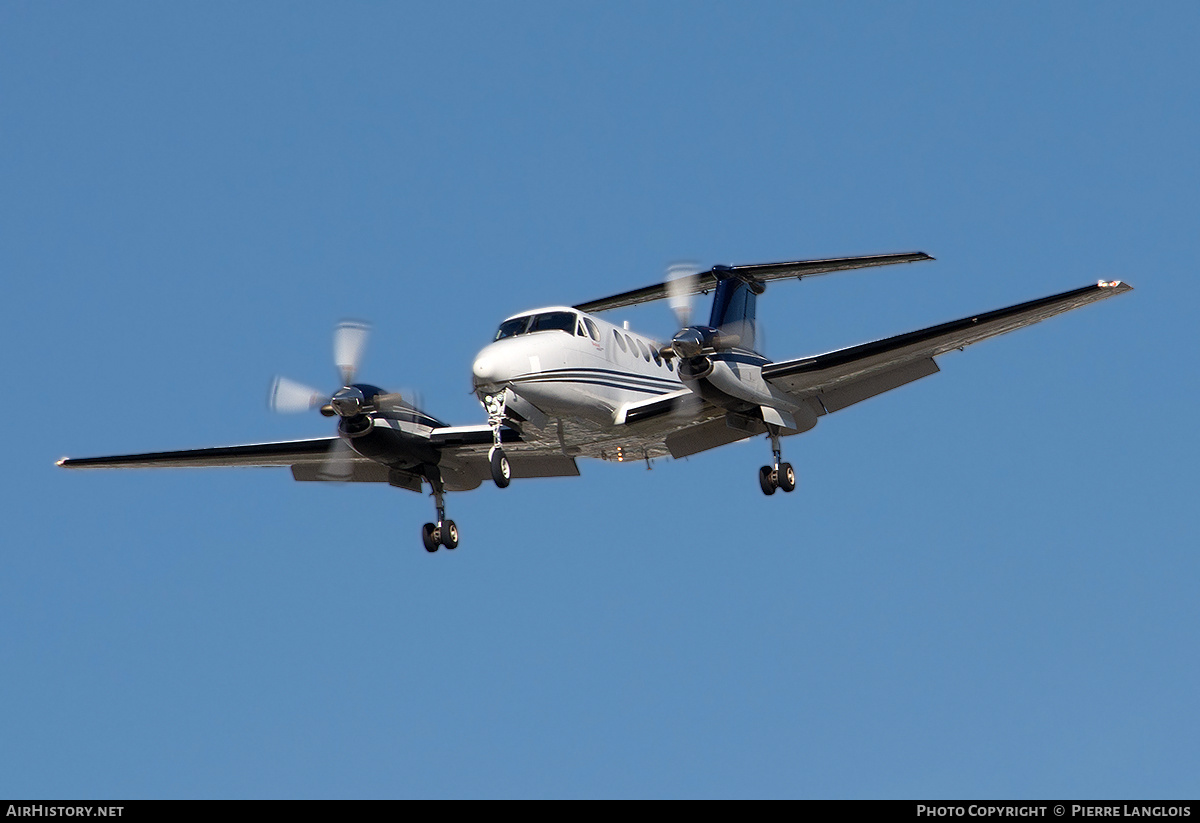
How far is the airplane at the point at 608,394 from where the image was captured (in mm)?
22078

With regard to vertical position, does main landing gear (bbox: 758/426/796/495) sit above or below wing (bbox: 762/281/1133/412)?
below

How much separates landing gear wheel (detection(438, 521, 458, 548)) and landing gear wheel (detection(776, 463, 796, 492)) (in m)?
5.85

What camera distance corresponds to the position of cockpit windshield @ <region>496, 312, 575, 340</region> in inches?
878

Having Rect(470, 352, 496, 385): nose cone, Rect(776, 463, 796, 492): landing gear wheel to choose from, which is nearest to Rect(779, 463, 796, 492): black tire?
Rect(776, 463, 796, 492): landing gear wheel

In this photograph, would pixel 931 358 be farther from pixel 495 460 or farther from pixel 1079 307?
pixel 495 460

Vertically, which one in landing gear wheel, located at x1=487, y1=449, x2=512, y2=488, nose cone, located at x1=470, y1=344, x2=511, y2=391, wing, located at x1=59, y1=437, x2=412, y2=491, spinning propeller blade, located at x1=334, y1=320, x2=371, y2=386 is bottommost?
landing gear wheel, located at x1=487, y1=449, x2=512, y2=488

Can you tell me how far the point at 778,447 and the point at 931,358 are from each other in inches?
117

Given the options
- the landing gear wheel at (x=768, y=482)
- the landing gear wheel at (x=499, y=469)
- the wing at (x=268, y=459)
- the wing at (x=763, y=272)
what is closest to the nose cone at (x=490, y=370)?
the landing gear wheel at (x=499, y=469)

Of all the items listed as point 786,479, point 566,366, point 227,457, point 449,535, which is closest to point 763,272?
point 786,479

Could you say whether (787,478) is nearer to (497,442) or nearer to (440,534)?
(497,442)

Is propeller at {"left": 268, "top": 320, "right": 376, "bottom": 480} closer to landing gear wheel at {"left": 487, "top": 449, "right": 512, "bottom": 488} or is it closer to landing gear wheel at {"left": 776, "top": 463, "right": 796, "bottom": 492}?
landing gear wheel at {"left": 487, "top": 449, "right": 512, "bottom": 488}

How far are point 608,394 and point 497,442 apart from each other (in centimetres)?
203
